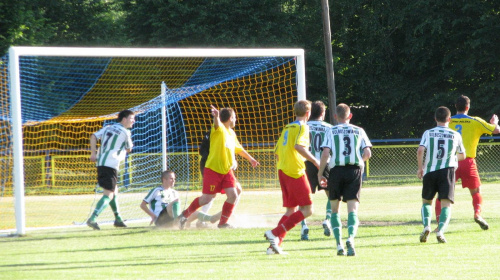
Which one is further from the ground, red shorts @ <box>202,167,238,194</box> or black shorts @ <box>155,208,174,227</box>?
red shorts @ <box>202,167,238,194</box>

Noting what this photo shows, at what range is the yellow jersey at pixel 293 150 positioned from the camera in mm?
8047

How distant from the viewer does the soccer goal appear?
39.6ft

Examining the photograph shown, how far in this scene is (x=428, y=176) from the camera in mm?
9031

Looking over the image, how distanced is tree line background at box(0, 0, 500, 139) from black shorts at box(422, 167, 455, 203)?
828 inches

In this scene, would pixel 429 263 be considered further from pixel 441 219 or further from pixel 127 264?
pixel 127 264

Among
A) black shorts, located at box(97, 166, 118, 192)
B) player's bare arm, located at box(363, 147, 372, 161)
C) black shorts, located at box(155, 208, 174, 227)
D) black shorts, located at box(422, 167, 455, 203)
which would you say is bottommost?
black shorts, located at box(155, 208, 174, 227)

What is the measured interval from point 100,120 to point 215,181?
6555mm

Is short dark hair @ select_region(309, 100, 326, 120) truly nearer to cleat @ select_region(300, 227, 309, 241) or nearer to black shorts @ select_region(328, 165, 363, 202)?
cleat @ select_region(300, 227, 309, 241)

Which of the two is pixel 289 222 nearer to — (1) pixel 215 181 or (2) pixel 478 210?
(1) pixel 215 181

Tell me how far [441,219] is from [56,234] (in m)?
5.24

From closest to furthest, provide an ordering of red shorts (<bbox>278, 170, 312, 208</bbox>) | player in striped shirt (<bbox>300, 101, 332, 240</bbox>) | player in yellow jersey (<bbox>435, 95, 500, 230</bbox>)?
red shorts (<bbox>278, 170, 312, 208</bbox>)
player in striped shirt (<bbox>300, 101, 332, 240</bbox>)
player in yellow jersey (<bbox>435, 95, 500, 230</bbox>)

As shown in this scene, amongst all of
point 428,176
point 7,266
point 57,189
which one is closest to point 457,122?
point 428,176

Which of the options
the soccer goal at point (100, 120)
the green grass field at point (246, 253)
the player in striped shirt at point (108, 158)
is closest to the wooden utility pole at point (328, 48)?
the soccer goal at point (100, 120)

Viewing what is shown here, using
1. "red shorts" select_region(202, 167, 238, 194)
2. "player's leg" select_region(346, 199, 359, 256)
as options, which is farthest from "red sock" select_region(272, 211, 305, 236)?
"red shorts" select_region(202, 167, 238, 194)
